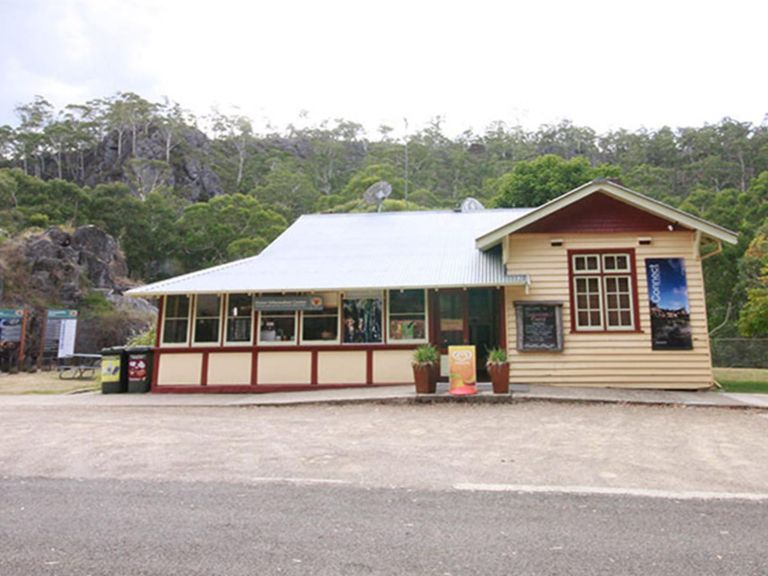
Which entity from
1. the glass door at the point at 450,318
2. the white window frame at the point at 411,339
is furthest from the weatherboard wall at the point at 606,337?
the white window frame at the point at 411,339

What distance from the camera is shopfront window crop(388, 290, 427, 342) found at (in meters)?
12.8

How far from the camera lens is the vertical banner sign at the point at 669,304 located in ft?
38.8

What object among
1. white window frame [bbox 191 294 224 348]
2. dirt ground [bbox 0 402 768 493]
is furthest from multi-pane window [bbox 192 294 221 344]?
dirt ground [bbox 0 402 768 493]

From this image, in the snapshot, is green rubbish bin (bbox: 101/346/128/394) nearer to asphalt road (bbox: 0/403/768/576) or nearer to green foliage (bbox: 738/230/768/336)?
asphalt road (bbox: 0/403/768/576)

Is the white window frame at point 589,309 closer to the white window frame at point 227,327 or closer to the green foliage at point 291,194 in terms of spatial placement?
the white window frame at point 227,327

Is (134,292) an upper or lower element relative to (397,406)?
upper

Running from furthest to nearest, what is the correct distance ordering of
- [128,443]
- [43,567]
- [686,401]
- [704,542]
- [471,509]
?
[686,401], [128,443], [471,509], [704,542], [43,567]

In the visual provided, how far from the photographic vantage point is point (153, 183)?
59094 mm

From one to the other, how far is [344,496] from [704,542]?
282 centimetres

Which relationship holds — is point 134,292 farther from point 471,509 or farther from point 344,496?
point 471,509

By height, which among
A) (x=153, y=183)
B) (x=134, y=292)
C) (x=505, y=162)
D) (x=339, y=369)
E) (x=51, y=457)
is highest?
(x=505, y=162)

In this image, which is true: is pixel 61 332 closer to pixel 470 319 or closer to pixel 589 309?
pixel 470 319

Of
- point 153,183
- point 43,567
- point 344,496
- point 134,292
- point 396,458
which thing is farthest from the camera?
point 153,183

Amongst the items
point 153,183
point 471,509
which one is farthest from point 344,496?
point 153,183
